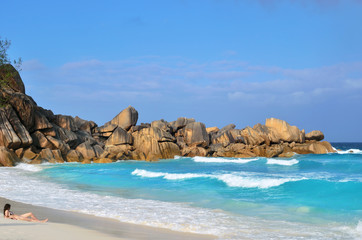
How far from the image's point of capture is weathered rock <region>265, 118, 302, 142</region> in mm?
65250

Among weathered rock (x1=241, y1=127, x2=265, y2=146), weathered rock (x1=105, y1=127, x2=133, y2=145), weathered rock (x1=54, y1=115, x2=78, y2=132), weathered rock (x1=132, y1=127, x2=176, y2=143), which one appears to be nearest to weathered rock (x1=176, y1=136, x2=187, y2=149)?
weathered rock (x1=132, y1=127, x2=176, y2=143)

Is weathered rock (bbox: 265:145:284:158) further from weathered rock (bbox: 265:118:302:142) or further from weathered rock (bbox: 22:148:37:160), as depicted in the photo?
weathered rock (bbox: 22:148:37:160)

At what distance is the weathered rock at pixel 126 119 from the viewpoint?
59438mm

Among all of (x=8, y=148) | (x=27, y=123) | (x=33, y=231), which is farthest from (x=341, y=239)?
(x=27, y=123)

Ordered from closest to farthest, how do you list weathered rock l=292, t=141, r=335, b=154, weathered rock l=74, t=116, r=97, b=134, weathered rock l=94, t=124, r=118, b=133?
weathered rock l=74, t=116, r=97, b=134
weathered rock l=94, t=124, r=118, b=133
weathered rock l=292, t=141, r=335, b=154

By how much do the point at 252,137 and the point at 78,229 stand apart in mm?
56123

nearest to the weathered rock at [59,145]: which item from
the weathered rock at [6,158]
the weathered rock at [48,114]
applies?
the weathered rock at [48,114]

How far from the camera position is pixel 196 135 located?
62.8m

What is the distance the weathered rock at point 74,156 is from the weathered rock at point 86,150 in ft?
4.29

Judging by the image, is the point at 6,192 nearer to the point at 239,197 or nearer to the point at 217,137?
the point at 239,197

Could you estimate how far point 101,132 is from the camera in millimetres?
58469

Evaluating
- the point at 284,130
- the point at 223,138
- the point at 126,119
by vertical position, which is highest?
the point at 126,119

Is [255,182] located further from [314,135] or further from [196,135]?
[314,135]

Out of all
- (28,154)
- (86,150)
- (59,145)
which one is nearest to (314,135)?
(86,150)
